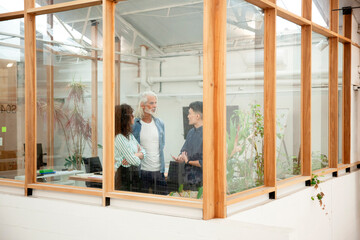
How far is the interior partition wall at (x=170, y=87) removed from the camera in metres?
3.49

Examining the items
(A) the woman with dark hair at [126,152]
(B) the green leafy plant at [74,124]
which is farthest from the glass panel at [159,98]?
(B) the green leafy plant at [74,124]

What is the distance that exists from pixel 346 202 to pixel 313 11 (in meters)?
2.92

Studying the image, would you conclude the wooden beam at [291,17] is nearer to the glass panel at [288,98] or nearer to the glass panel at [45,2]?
the glass panel at [288,98]

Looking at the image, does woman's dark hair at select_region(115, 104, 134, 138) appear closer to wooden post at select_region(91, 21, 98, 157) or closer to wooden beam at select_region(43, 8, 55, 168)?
wooden post at select_region(91, 21, 98, 157)

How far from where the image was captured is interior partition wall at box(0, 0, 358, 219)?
3492mm

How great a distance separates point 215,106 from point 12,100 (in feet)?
8.31

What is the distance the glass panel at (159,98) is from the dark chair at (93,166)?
21cm

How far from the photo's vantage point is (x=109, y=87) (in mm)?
3994

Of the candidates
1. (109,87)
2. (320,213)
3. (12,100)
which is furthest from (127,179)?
(320,213)

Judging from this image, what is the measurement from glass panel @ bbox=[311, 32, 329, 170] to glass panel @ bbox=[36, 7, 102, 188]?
9.11 feet

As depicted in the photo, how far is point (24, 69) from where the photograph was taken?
4.61m

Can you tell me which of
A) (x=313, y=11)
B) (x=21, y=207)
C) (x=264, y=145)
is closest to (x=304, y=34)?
(x=313, y=11)

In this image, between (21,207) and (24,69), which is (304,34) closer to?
(24,69)

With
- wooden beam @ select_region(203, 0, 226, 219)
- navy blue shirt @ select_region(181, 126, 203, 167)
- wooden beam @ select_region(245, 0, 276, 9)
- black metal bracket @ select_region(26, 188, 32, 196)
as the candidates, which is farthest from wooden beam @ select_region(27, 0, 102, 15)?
black metal bracket @ select_region(26, 188, 32, 196)
